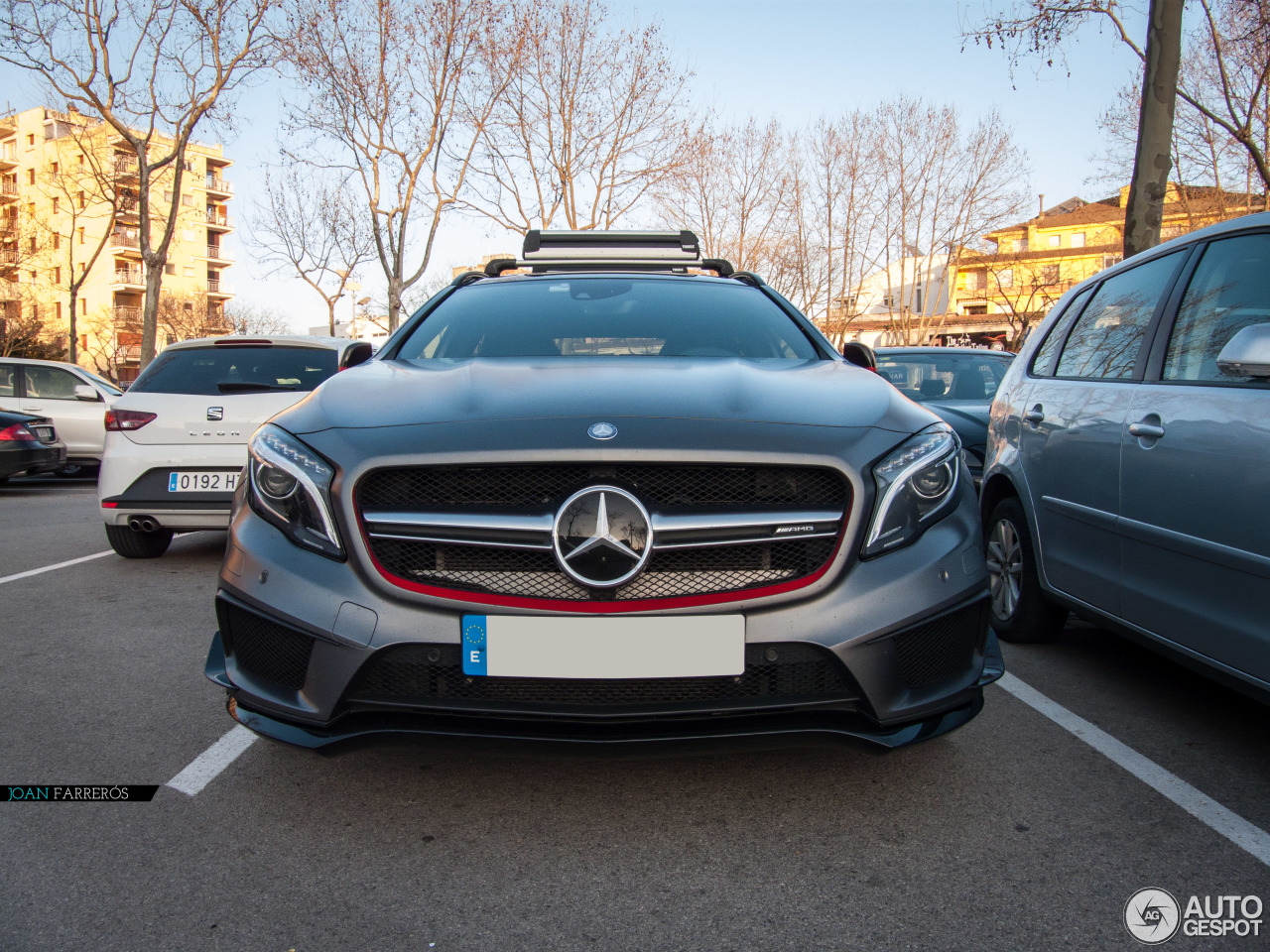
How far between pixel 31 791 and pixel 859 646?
2229mm

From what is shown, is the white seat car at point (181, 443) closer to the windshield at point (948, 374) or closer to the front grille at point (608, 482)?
the front grille at point (608, 482)

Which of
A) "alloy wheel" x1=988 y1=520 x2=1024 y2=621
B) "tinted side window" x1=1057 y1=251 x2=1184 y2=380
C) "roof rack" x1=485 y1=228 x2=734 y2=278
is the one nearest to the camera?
"tinted side window" x1=1057 y1=251 x2=1184 y2=380

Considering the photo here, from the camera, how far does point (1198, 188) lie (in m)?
25.4

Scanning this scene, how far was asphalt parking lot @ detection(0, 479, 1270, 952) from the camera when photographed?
1.92 metres

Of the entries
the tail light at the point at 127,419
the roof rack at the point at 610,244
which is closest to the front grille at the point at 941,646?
the roof rack at the point at 610,244

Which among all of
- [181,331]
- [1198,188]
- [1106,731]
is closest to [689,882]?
[1106,731]

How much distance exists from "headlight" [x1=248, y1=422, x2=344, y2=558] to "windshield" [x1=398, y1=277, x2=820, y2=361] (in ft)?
3.00

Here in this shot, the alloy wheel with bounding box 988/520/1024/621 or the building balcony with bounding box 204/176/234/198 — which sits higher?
the building balcony with bounding box 204/176/234/198

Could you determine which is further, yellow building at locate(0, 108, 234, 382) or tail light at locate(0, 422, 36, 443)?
yellow building at locate(0, 108, 234, 382)

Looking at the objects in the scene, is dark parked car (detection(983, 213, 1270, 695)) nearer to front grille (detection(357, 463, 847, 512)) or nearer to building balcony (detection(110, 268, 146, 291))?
front grille (detection(357, 463, 847, 512))

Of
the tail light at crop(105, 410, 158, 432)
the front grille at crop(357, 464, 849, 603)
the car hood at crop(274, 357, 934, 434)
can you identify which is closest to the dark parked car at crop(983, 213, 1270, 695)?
the car hood at crop(274, 357, 934, 434)

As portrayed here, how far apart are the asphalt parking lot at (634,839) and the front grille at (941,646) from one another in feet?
1.03

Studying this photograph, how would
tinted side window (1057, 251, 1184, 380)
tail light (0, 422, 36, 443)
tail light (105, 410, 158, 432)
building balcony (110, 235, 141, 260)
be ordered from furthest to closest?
1. building balcony (110, 235, 141, 260)
2. tail light (0, 422, 36, 443)
3. tail light (105, 410, 158, 432)
4. tinted side window (1057, 251, 1184, 380)

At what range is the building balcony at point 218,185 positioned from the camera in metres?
76.9
